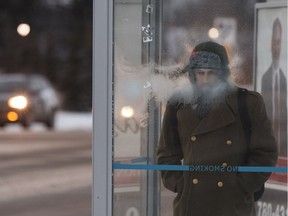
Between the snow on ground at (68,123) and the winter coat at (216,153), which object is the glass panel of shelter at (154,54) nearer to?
the winter coat at (216,153)

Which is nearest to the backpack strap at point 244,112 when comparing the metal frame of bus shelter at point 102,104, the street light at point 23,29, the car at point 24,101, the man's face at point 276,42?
the man's face at point 276,42

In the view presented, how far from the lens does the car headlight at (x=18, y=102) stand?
58.3 feet

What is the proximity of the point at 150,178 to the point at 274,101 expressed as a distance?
31.3 inches

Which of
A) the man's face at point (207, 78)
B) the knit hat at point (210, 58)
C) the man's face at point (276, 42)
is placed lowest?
the man's face at point (207, 78)

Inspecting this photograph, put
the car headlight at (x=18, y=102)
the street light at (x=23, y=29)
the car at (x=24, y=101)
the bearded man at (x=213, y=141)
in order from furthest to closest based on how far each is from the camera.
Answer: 1. the street light at (x=23, y=29)
2. the car at (x=24, y=101)
3. the car headlight at (x=18, y=102)
4. the bearded man at (x=213, y=141)

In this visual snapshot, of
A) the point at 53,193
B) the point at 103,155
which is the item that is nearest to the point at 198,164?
the point at 103,155

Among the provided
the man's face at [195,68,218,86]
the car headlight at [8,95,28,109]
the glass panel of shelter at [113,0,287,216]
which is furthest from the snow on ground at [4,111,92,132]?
the man's face at [195,68,218,86]

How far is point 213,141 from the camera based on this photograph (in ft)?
12.9

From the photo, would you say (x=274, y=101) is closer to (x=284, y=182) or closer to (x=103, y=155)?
(x=284, y=182)

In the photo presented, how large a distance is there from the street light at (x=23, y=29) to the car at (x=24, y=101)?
4.42ft

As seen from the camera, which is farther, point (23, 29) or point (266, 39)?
point (23, 29)

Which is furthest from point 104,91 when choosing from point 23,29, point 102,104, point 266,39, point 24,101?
point 23,29

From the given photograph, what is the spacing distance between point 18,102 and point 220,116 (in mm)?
14467

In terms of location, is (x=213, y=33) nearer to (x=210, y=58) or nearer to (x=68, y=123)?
(x=210, y=58)
